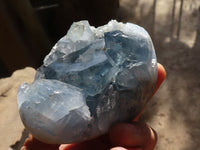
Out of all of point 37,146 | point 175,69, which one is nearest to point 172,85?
point 175,69

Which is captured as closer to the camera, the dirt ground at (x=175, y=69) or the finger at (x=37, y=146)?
the finger at (x=37, y=146)

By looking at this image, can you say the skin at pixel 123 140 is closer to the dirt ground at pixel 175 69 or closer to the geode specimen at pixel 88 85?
the geode specimen at pixel 88 85

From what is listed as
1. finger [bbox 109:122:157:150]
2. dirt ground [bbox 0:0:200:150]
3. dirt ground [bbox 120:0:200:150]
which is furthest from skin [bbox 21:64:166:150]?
dirt ground [bbox 120:0:200:150]

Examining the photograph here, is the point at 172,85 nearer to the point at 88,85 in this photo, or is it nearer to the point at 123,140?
the point at 123,140

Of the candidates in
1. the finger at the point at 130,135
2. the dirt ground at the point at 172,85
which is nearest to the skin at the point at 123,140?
the finger at the point at 130,135

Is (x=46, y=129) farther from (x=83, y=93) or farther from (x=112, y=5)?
(x=112, y=5)
